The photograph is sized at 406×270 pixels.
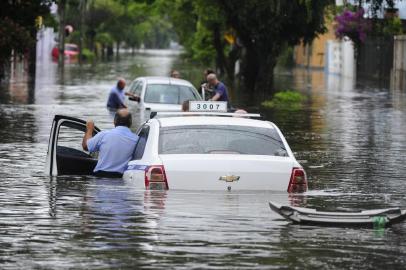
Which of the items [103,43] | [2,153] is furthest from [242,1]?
[103,43]

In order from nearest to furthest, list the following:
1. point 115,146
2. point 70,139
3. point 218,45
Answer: point 115,146 → point 70,139 → point 218,45

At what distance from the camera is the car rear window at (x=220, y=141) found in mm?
13383

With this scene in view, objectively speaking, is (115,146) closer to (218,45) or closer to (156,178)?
(156,178)

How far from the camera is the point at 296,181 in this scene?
42.8ft

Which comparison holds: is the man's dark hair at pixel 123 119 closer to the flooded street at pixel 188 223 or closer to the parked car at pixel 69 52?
the flooded street at pixel 188 223

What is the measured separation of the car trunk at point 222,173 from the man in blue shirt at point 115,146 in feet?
A: 6.25

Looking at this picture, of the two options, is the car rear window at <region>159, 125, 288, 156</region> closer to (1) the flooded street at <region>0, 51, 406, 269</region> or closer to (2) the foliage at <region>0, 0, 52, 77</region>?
(1) the flooded street at <region>0, 51, 406, 269</region>

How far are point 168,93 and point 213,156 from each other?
49.8ft

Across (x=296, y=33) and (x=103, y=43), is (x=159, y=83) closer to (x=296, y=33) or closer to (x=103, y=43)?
(x=296, y=33)

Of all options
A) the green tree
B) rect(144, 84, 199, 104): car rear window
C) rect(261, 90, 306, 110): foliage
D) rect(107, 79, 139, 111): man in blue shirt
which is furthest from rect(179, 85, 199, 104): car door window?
the green tree

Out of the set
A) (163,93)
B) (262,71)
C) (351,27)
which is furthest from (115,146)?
(351,27)

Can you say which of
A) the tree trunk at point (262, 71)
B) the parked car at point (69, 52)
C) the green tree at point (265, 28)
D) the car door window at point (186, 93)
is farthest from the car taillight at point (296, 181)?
the parked car at point (69, 52)

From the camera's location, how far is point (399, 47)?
190 feet

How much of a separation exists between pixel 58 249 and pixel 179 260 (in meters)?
1.16
